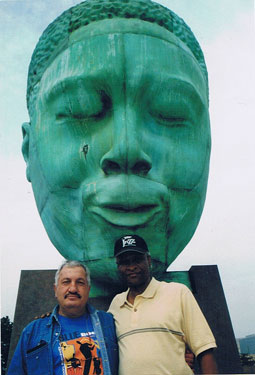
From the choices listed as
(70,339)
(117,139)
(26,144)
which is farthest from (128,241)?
(26,144)

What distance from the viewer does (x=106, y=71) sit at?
3082 mm

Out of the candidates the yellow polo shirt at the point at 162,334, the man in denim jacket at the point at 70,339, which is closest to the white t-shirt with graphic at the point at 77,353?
the man in denim jacket at the point at 70,339

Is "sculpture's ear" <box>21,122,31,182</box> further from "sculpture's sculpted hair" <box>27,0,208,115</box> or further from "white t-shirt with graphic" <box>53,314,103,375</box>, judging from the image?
"white t-shirt with graphic" <box>53,314,103,375</box>

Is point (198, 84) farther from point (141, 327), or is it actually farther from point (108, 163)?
point (141, 327)

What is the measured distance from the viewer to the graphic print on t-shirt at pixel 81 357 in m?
1.70

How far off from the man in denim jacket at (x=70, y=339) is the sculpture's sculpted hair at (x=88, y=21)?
244 centimetres

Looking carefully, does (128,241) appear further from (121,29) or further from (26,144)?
(26,144)

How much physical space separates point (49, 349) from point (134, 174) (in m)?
1.61

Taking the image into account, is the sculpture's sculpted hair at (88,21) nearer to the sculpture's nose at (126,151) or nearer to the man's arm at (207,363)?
the sculpture's nose at (126,151)

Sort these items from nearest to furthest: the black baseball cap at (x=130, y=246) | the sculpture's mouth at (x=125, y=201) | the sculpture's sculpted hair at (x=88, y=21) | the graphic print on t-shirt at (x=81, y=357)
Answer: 1. the graphic print on t-shirt at (x=81, y=357)
2. the black baseball cap at (x=130, y=246)
3. the sculpture's mouth at (x=125, y=201)
4. the sculpture's sculpted hair at (x=88, y=21)

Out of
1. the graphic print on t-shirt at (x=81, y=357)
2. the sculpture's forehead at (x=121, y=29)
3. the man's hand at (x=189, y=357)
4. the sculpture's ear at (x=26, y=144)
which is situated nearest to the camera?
the graphic print on t-shirt at (x=81, y=357)

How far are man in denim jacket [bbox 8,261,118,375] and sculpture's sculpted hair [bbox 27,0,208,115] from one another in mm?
2438

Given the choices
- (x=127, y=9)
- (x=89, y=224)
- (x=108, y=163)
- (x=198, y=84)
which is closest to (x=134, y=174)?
(x=108, y=163)

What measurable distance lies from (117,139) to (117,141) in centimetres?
2
